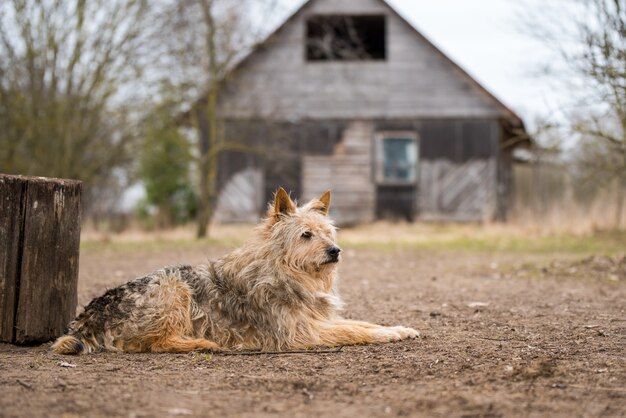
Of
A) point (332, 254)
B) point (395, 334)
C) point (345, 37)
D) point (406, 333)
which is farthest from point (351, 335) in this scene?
point (345, 37)

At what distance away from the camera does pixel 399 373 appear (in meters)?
5.21

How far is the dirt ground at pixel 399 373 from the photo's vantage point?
4.23 meters

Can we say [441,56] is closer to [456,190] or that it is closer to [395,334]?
[456,190]

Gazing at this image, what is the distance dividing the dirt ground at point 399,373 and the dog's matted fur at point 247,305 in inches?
8.6

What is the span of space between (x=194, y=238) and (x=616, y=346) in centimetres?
1618

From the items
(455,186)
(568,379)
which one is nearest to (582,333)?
(568,379)

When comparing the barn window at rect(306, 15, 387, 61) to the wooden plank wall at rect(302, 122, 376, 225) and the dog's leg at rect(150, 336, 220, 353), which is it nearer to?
the wooden plank wall at rect(302, 122, 376, 225)

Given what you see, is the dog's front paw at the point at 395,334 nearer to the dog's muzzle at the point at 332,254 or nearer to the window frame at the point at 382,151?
the dog's muzzle at the point at 332,254

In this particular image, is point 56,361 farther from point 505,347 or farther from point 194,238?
point 194,238

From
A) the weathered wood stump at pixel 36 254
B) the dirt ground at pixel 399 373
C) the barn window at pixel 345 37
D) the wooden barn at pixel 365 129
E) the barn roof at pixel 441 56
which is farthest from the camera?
the barn window at pixel 345 37

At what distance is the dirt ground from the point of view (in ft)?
13.9

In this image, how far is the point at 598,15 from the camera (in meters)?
11.8

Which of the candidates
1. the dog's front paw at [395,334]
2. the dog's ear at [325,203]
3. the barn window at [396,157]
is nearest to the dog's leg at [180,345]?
the dog's front paw at [395,334]

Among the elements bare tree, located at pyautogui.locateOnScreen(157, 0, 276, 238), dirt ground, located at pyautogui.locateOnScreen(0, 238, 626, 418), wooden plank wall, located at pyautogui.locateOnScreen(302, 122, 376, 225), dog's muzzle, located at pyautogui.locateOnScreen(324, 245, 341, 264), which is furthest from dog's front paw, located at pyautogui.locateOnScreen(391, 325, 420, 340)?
wooden plank wall, located at pyautogui.locateOnScreen(302, 122, 376, 225)
